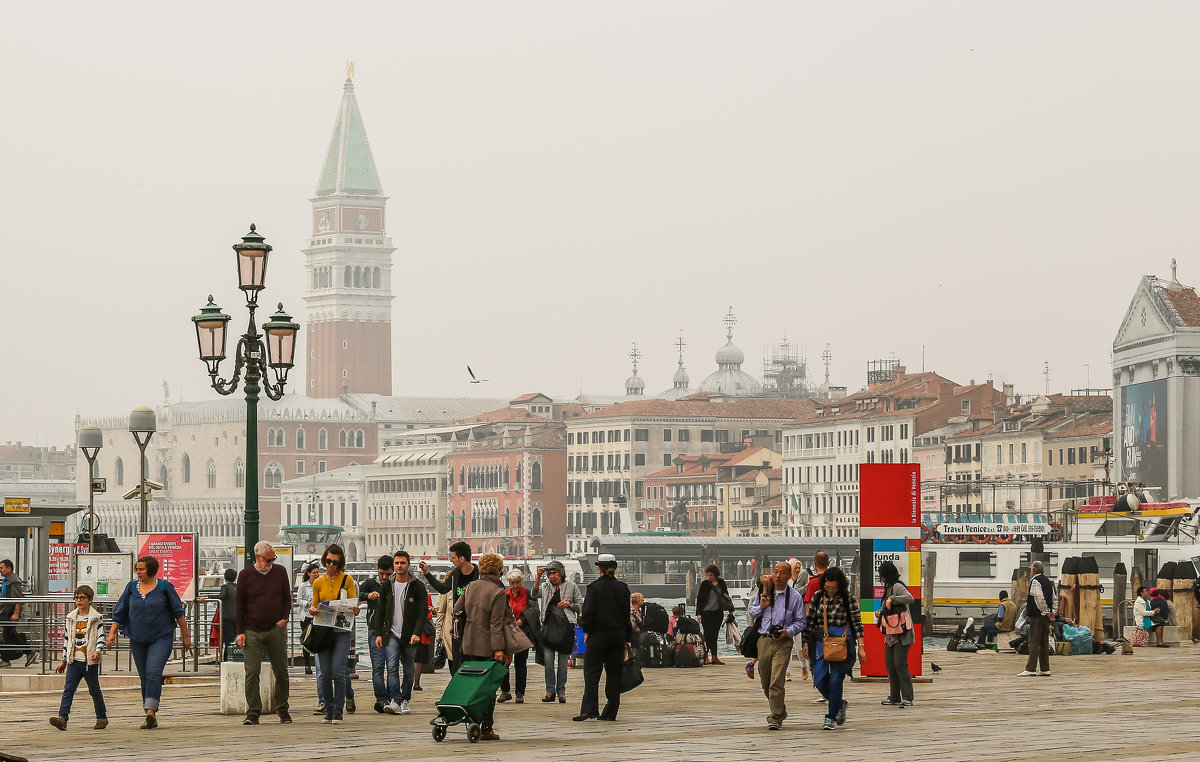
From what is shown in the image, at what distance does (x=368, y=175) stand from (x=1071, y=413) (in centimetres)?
9802

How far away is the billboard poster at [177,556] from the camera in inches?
847

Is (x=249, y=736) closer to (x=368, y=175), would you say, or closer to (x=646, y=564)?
(x=646, y=564)

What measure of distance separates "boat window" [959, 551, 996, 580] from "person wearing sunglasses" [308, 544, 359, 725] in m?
28.3

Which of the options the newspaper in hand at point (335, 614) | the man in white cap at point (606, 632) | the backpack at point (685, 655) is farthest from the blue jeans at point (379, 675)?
the backpack at point (685, 655)

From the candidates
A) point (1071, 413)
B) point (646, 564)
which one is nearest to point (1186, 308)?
point (1071, 413)

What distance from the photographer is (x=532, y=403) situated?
161625mm

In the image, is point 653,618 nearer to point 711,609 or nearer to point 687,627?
point 687,627

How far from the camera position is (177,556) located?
21.6m

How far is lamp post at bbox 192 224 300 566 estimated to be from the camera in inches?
779

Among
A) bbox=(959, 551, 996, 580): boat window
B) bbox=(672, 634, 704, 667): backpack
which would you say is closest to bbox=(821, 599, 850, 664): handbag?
bbox=(672, 634, 704, 667): backpack

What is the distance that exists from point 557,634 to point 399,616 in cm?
181

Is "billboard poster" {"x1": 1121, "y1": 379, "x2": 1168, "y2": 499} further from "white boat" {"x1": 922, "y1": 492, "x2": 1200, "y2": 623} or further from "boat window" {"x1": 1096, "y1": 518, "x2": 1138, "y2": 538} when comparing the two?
"boat window" {"x1": 1096, "y1": 518, "x2": 1138, "y2": 538}

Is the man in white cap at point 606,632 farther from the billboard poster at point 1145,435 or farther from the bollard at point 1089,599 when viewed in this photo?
the billboard poster at point 1145,435

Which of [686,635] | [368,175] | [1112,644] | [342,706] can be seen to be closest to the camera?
[342,706]
